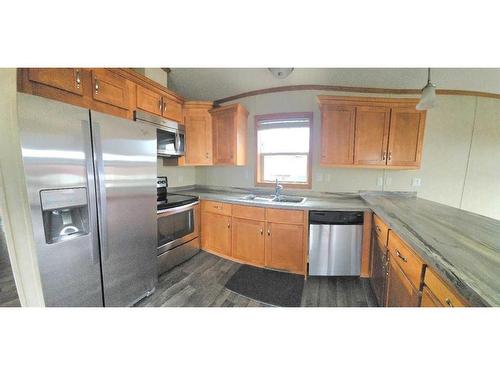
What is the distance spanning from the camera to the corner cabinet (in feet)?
5.90

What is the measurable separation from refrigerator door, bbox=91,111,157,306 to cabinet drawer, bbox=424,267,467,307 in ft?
5.83

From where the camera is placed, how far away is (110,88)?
138 cm

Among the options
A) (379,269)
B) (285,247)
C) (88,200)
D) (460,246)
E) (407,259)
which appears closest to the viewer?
(460,246)

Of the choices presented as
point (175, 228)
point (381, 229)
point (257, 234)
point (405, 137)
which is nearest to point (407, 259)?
point (381, 229)

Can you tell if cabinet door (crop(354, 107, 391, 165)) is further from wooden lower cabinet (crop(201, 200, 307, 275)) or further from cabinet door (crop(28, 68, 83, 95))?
cabinet door (crop(28, 68, 83, 95))

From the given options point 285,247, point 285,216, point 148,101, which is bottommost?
point 285,247

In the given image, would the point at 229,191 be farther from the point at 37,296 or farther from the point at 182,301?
the point at 37,296

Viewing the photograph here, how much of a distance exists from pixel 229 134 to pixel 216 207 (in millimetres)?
1028

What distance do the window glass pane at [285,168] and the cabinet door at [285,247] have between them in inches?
32.5

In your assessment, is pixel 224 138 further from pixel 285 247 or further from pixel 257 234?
pixel 285 247

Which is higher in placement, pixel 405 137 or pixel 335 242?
pixel 405 137

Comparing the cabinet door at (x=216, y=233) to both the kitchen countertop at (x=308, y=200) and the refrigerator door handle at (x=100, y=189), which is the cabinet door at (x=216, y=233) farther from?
the refrigerator door handle at (x=100, y=189)
